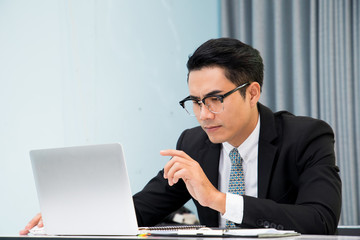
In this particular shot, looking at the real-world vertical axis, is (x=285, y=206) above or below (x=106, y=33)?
below

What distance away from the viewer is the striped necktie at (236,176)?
5.71 ft

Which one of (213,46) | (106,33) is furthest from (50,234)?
(106,33)

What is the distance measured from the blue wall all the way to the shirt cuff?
1.20 m

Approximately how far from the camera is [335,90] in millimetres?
3113

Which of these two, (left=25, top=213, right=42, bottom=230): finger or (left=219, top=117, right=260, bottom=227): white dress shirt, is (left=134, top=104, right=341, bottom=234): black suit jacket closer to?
(left=219, top=117, right=260, bottom=227): white dress shirt

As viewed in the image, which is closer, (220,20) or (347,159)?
(347,159)

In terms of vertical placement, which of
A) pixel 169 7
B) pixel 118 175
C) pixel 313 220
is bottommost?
pixel 313 220

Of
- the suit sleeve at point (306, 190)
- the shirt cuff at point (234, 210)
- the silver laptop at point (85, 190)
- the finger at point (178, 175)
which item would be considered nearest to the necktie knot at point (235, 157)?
the suit sleeve at point (306, 190)

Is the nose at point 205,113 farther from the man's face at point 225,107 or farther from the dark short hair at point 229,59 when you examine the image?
the dark short hair at point 229,59

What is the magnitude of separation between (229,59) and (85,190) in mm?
792

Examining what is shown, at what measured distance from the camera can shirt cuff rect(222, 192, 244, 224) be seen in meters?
1.37

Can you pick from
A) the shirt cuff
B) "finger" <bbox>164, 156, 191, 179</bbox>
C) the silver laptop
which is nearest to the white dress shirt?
the shirt cuff

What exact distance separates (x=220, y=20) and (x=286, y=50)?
0.52 metres

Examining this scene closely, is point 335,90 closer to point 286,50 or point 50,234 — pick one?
point 286,50
